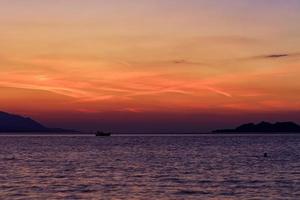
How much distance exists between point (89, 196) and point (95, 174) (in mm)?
22396

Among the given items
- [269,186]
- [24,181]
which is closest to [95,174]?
[24,181]

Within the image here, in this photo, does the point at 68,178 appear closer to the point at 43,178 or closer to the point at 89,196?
the point at 43,178

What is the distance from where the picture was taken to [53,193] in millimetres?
52156

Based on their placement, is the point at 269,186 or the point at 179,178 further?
the point at 179,178

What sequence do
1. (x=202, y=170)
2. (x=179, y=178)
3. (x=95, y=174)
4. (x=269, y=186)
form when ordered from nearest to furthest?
1. (x=269, y=186)
2. (x=179, y=178)
3. (x=95, y=174)
4. (x=202, y=170)

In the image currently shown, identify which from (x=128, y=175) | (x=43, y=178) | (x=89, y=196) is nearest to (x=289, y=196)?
(x=89, y=196)

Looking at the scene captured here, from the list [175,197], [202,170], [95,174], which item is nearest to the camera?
[175,197]

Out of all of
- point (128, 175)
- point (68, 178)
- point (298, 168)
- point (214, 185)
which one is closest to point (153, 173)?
point (128, 175)

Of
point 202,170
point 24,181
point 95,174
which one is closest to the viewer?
point 24,181

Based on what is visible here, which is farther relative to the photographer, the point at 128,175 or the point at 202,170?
the point at 202,170

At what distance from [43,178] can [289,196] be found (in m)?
30.5

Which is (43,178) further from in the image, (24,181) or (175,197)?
(175,197)

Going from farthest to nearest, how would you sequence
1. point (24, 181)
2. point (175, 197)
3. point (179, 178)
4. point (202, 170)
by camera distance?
point (202, 170) < point (179, 178) < point (24, 181) < point (175, 197)

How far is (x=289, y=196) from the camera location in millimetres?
49906
